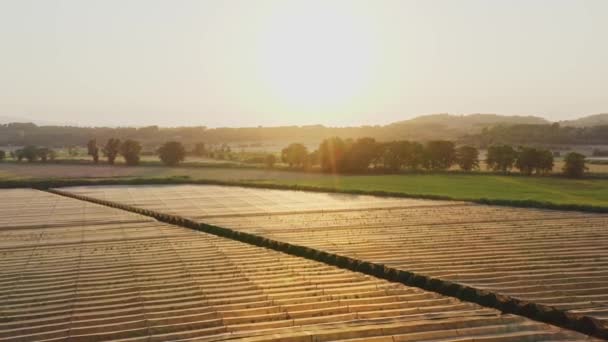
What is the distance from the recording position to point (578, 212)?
32312 mm

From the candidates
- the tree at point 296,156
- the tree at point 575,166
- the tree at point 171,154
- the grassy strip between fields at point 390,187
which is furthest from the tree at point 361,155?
the tree at point 171,154

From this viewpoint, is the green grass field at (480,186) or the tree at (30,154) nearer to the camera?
the green grass field at (480,186)

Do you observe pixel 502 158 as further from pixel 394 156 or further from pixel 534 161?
pixel 394 156

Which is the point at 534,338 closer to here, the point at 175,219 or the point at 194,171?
the point at 175,219

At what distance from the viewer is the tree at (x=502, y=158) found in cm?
6022

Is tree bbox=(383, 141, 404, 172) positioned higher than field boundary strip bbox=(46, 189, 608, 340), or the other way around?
tree bbox=(383, 141, 404, 172)

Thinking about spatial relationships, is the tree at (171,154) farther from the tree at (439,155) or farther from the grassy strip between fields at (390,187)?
the tree at (439,155)

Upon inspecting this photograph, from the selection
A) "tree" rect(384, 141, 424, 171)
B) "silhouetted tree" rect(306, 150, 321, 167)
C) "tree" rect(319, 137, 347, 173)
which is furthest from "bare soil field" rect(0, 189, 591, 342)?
"silhouetted tree" rect(306, 150, 321, 167)

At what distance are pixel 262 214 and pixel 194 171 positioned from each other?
35.4m

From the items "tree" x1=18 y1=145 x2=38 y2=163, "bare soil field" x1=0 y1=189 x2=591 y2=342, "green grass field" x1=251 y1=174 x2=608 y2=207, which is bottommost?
"bare soil field" x1=0 y1=189 x2=591 y2=342

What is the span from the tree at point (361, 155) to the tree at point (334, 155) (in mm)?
648

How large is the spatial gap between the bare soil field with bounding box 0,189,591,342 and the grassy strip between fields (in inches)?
812

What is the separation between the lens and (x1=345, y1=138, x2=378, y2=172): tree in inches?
→ 2532

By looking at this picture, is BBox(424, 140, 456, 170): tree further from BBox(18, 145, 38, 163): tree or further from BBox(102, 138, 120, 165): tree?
BBox(18, 145, 38, 163): tree
